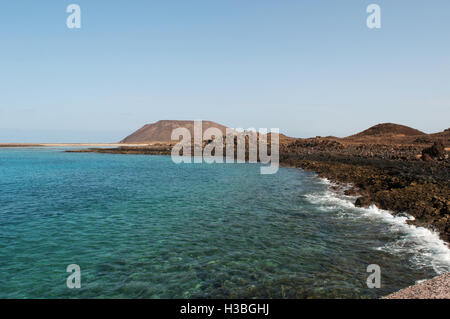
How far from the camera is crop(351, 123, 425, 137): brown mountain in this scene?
119812mm

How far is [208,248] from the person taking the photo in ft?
51.1

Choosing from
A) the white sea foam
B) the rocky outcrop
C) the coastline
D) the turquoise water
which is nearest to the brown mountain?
the rocky outcrop

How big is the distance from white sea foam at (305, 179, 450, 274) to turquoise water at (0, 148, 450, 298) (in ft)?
0.25

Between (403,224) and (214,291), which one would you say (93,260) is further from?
(403,224)

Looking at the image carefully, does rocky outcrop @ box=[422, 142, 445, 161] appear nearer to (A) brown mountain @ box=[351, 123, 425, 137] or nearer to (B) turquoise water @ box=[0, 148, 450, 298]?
(B) turquoise water @ box=[0, 148, 450, 298]

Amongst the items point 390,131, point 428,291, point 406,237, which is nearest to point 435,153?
point 406,237

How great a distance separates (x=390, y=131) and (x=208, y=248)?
134 meters

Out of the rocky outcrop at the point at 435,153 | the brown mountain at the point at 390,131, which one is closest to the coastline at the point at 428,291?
the rocky outcrop at the point at 435,153

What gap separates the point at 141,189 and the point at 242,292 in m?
27.4

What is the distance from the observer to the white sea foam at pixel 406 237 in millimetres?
13513

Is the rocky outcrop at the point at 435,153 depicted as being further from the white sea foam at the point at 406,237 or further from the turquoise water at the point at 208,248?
the turquoise water at the point at 208,248

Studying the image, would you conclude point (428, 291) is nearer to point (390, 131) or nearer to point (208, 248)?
point (208, 248)

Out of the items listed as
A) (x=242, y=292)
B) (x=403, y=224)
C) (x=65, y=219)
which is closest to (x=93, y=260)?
(x=242, y=292)

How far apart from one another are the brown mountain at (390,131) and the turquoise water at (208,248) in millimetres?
112959
